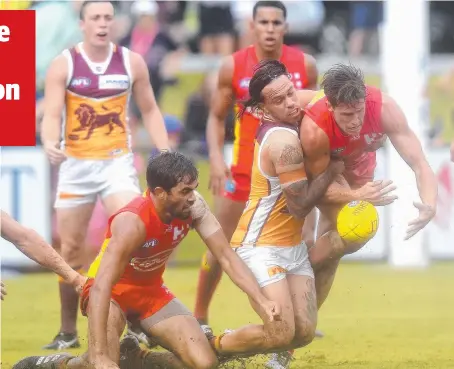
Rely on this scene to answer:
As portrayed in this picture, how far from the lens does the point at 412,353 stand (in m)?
9.20

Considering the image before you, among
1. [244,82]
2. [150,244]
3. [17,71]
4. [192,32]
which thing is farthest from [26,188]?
[150,244]

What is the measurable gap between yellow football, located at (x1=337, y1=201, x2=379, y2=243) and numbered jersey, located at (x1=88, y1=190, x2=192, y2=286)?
3.41 feet

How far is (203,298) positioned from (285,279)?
1687 millimetres

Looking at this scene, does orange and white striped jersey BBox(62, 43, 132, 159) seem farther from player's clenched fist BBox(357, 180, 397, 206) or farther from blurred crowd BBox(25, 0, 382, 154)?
blurred crowd BBox(25, 0, 382, 154)

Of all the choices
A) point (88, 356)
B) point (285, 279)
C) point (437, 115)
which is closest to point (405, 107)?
point (437, 115)

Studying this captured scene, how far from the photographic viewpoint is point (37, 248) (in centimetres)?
795

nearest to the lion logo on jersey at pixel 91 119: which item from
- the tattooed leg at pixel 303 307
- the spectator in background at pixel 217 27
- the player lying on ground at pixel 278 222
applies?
the player lying on ground at pixel 278 222

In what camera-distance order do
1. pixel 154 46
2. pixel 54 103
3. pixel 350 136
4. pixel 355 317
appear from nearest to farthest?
pixel 350 136 < pixel 54 103 < pixel 355 317 < pixel 154 46

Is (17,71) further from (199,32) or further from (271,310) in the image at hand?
(199,32)

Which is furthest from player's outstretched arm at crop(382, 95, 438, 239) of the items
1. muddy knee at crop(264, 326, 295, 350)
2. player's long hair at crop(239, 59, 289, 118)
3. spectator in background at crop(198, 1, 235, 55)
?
spectator in background at crop(198, 1, 235, 55)

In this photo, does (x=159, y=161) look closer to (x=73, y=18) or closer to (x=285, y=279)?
(x=285, y=279)

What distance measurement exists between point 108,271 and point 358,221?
1712 millimetres

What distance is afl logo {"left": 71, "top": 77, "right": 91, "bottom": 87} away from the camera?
9961 millimetres

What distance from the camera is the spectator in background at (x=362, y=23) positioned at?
18.2 m
